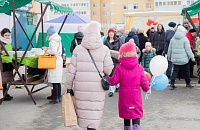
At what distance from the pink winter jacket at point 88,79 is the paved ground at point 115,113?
1.31 metres

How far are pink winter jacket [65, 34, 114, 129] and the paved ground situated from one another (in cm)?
131

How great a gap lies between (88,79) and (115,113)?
Answer: 8.14 feet

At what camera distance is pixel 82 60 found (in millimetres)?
4734

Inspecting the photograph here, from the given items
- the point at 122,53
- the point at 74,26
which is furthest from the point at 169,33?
the point at 74,26

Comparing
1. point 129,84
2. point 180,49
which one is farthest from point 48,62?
point 180,49

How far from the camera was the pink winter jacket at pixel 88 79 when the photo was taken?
472cm

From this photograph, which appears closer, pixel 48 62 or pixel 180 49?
pixel 48 62

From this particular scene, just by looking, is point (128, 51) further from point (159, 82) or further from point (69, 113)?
point (69, 113)

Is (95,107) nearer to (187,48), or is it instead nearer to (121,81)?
(121,81)

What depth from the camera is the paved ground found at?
6.15 metres

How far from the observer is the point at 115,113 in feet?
23.0

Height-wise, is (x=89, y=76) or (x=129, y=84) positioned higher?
(x=89, y=76)

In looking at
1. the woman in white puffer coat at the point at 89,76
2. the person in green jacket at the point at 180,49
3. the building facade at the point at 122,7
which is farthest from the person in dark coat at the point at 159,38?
the building facade at the point at 122,7

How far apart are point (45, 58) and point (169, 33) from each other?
5.04m
